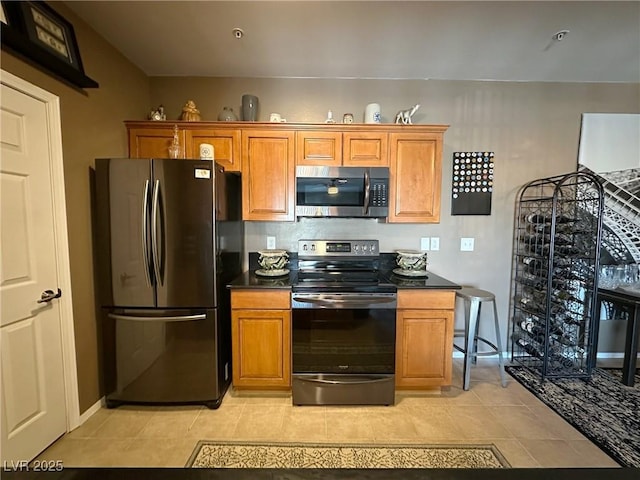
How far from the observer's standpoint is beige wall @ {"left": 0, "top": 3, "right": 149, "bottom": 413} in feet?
6.19

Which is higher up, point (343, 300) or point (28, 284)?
point (28, 284)

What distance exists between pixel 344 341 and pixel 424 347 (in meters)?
0.65

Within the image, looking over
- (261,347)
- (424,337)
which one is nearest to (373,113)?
(424,337)

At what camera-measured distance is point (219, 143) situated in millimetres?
2480

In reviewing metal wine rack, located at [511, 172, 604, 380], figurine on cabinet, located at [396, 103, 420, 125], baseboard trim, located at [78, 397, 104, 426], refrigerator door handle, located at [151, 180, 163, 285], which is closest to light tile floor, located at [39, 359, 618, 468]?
baseboard trim, located at [78, 397, 104, 426]

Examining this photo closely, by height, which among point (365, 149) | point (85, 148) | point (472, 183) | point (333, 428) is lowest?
point (333, 428)

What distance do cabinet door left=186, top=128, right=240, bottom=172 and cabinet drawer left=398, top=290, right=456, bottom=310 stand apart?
1765mm

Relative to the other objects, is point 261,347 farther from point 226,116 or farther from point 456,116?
point 456,116

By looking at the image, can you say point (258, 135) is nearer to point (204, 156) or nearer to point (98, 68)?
point (204, 156)

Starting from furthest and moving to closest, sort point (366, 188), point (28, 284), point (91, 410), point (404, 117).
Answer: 1. point (404, 117)
2. point (366, 188)
3. point (91, 410)
4. point (28, 284)

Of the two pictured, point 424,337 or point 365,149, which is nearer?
point 424,337

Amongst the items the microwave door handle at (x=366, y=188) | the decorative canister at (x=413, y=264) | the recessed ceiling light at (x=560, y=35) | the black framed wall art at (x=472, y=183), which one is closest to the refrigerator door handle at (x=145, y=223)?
the microwave door handle at (x=366, y=188)

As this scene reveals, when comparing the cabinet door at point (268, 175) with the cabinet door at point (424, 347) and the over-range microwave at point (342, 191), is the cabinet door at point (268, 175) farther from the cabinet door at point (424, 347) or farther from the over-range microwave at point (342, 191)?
the cabinet door at point (424, 347)

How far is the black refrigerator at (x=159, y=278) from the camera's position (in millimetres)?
1994
